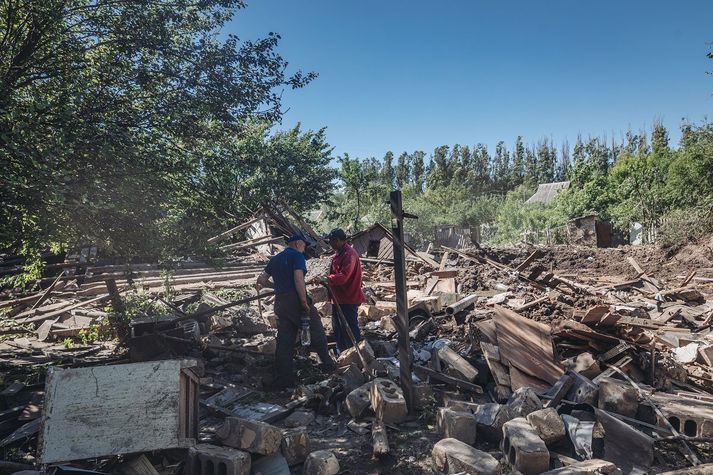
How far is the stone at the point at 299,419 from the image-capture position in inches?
173

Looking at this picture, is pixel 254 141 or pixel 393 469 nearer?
pixel 393 469

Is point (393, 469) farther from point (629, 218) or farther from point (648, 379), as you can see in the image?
point (629, 218)

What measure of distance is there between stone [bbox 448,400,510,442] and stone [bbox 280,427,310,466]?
5.08 ft

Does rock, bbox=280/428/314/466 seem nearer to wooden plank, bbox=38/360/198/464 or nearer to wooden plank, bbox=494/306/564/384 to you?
wooden plank, bbox=38/360/198/464

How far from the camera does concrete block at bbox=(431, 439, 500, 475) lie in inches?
122

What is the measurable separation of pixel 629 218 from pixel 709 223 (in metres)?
8.55

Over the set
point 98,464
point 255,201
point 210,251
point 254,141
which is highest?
point 254,141

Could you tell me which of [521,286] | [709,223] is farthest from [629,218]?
[521,286]

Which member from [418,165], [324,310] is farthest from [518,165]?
[324,310]

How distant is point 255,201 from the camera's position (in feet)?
23.2

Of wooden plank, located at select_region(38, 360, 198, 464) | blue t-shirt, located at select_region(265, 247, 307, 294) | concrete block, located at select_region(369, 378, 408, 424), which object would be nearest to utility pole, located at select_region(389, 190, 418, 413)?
concrete block, located at select_region(369, 378, 408, 424)

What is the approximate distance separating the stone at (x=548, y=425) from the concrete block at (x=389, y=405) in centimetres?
125

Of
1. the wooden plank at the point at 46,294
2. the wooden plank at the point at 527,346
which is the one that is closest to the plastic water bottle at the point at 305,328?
the wooden plank at the point at 527,346

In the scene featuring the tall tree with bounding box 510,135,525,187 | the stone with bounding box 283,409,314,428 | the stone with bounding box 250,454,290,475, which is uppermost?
the tall tree with bounding box 510,135,525,187
